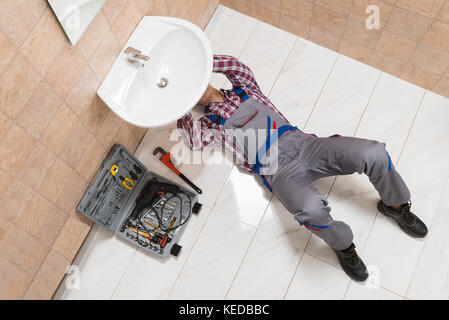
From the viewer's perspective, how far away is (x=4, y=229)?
1.48 m

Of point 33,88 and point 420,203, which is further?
point 420,203

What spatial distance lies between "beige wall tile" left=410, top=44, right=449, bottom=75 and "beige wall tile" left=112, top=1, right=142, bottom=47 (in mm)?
1422

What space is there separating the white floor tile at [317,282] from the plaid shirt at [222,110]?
0.62 metres

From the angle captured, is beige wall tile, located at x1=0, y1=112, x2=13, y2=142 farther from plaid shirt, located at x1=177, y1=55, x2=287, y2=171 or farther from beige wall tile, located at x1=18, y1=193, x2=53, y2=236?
plaid shirt, located at x1=177, y1=55, x2=287, y2=171

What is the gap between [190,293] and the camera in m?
1.99

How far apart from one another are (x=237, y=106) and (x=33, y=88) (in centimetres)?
93

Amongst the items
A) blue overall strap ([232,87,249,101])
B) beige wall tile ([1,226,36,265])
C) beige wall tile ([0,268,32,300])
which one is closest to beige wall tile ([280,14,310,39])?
blue overall strap ([232,87,249,101])

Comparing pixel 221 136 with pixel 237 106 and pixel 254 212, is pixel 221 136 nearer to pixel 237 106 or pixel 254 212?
pixel 237 106

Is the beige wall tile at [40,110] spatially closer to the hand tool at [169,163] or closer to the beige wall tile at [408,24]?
the hand tool at [169,163]

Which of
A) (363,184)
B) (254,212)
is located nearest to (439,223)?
(363,184)

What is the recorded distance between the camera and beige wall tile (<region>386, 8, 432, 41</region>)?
1.80 meters

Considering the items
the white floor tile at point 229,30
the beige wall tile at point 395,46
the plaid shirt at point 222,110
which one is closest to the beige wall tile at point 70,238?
the plaid shirt at point 222,110

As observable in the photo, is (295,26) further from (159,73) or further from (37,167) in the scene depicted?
(37,167)
